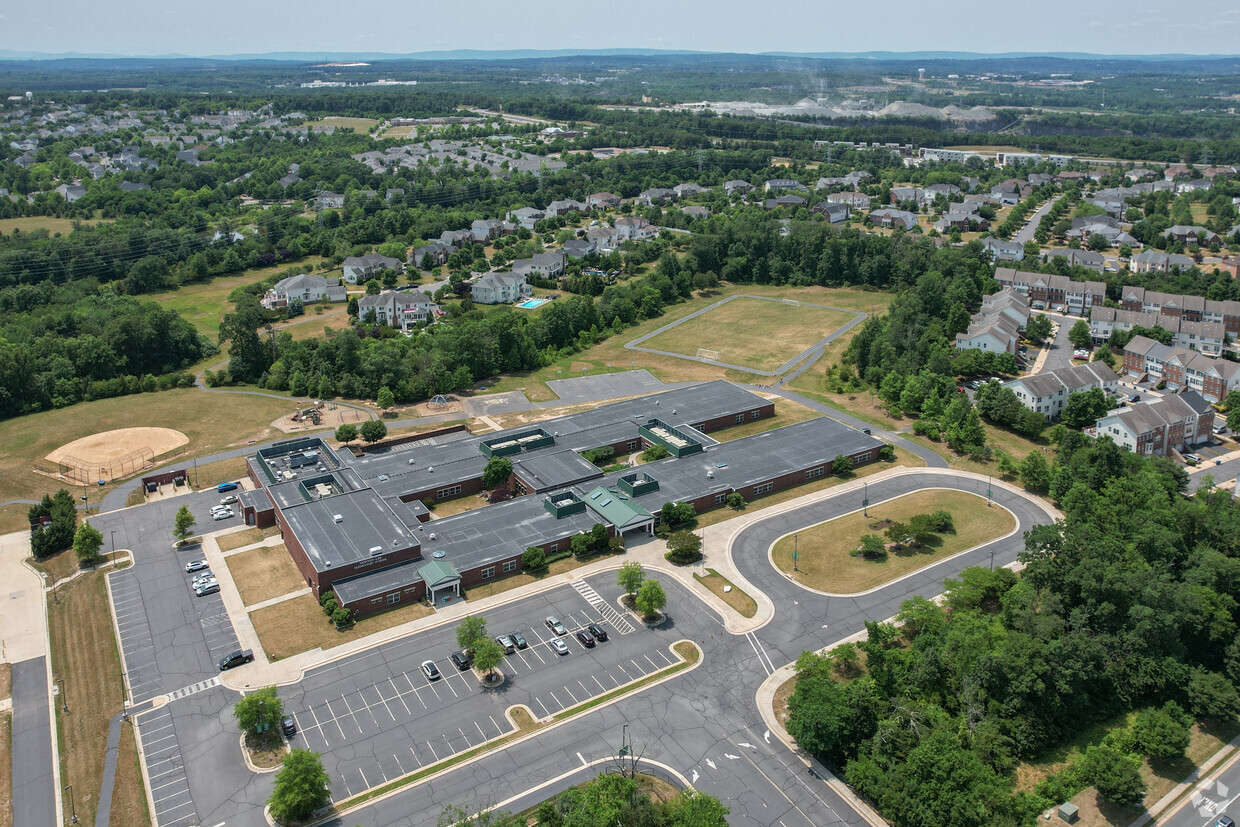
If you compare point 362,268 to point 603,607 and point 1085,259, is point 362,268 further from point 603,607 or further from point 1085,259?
point 1085,259

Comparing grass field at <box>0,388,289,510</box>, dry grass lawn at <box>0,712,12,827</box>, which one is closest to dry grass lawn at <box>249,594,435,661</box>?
dry grass lawn at <box>0,712,12,827</box>

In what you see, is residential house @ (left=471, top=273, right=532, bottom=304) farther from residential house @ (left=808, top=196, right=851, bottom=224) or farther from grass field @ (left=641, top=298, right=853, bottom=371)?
residential house @ (left=808, top=196, right=851, bottom=224)

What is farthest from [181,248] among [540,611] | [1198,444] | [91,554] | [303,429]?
[1198,444]

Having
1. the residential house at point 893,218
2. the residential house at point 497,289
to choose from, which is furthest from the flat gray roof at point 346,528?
the residential house at point 893,218

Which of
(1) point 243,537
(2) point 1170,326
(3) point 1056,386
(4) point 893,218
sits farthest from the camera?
(4) point 893,218

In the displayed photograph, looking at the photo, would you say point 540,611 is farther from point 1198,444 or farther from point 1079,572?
point 1198,444

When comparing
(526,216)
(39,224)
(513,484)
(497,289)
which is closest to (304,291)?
(497,289)
